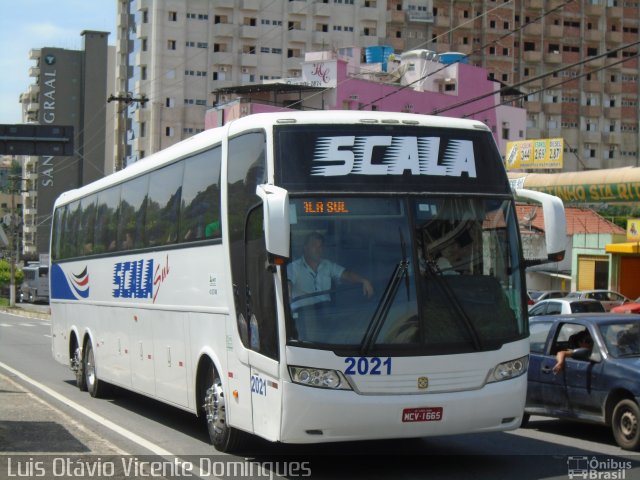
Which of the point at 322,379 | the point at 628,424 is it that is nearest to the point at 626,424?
the point at 628,424

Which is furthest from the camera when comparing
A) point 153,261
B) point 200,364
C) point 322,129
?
point 153,261

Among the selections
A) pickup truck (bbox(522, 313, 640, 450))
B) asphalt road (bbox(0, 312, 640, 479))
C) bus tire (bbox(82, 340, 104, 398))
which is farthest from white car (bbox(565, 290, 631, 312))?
pickup truck (bbox(522, 313, 640, 450))

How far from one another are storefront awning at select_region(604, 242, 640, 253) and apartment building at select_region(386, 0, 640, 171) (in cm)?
6589

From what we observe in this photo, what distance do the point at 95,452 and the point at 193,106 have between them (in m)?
86.1

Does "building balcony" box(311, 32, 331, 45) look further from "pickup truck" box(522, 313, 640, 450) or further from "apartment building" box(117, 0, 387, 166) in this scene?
"pickup truck" box(522, 313, 640, 450)

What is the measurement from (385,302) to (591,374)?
388 cm

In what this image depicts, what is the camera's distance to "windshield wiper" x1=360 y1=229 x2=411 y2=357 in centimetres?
876

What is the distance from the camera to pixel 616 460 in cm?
1035

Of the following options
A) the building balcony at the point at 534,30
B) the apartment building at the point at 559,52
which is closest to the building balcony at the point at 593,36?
the apartment building at the point at 559,52

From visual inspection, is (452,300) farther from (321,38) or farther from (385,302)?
(321,38)

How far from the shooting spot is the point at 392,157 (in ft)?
31.3

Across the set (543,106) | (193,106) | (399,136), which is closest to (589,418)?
(399,136)

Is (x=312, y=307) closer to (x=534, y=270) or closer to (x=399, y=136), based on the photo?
(x=399, y=136)

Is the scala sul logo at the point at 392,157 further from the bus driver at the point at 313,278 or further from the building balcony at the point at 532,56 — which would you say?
the building balcony at the point at 532,56
